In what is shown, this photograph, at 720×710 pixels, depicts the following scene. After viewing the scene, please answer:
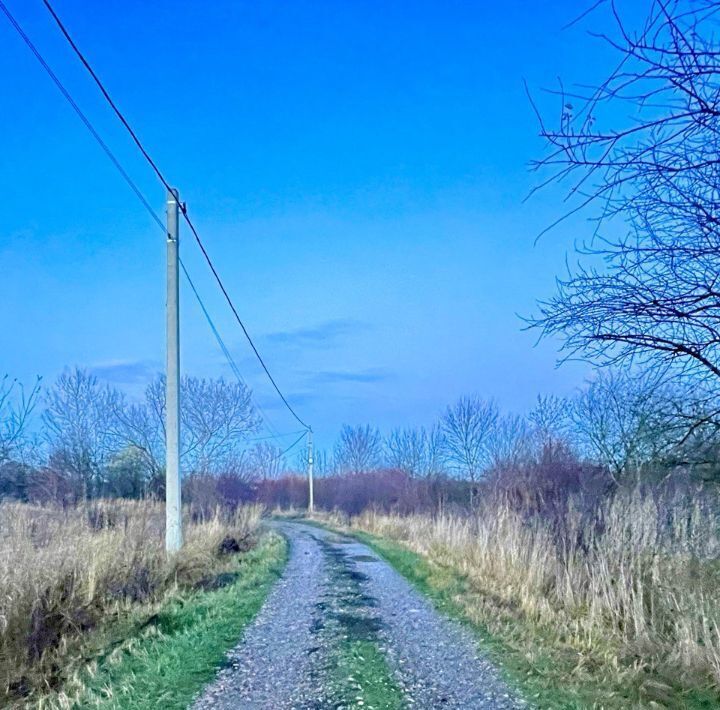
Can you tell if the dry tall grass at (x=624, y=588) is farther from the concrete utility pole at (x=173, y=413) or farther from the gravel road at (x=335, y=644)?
the concrete utility pole at (x=173, y=413)

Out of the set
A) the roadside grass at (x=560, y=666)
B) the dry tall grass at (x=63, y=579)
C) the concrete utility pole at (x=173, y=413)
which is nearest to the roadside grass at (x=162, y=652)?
the dry tall grass at (x=63, y=579)

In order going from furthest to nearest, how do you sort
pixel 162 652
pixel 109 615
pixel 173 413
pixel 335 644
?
pixel 173 413 → pixel 109 615 → pixel 335 644 → pixel 162 652

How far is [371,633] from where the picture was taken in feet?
26.7

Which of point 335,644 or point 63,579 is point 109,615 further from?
point 335,644

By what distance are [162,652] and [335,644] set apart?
6.08 ft

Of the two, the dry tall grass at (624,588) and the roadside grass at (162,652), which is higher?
the dry tall grass at (624,588)

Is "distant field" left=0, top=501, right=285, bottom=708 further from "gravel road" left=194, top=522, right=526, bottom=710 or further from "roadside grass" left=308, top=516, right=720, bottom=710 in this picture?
"roadside grass" left=308, top=516, right=720, bottom=710

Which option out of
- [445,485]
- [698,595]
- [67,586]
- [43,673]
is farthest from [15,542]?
[445,485]

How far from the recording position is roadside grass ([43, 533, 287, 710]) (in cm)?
575

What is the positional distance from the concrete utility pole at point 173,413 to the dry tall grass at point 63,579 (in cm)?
39

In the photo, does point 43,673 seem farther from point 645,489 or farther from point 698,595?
point 645,489

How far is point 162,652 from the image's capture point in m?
7.07

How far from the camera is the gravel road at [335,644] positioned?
577 centimetres

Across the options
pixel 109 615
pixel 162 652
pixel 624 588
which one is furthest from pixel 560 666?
pixel 109 615
